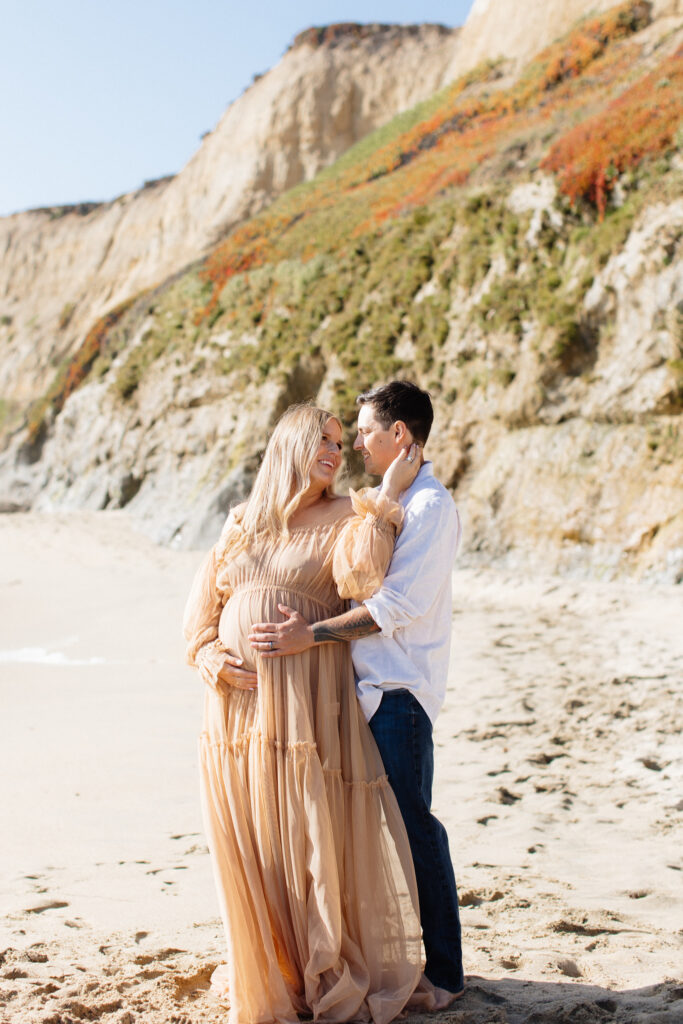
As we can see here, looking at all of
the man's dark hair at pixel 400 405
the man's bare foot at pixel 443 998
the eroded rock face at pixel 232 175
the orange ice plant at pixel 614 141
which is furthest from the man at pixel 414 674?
the eroded rock face at pixel 232 175

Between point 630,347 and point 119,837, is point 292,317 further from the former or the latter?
point 119,837

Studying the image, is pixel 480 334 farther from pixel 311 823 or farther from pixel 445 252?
pixel 311 823

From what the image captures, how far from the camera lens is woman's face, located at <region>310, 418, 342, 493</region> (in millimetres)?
2885

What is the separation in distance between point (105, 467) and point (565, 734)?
607 inches

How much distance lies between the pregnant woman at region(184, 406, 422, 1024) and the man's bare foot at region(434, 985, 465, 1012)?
0.49ft

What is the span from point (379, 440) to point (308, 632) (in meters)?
0.70

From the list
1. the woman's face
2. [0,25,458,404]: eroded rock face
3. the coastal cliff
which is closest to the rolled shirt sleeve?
the woman's face

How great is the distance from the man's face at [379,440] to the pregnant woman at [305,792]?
0.07m

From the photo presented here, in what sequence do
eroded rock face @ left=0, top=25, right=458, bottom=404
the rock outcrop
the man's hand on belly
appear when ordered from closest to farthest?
the man's hand on belly < the rock outcrop < eroded rock face @ left=0, top=25, right=458, bottom=404

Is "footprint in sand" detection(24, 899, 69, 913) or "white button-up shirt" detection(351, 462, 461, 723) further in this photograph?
"footprint in sand" detection(24, 899, 69, 913)

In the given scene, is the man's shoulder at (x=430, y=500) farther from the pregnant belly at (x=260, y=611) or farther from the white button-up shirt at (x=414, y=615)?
the pregnant belly at (x=260, y=611)

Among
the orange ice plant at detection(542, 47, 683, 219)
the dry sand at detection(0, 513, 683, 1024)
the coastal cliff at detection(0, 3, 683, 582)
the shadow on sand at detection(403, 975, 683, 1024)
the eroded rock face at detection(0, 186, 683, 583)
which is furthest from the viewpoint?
the orange ice plant at detection(542, 47, 683, 219)

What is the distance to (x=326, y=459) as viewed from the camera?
292 cm

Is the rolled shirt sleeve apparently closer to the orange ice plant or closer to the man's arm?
the man's arm
